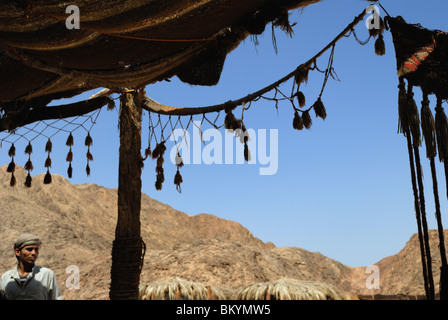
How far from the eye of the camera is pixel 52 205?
28.4m

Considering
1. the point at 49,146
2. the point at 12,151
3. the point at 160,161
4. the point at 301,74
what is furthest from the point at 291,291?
the point at 12,151

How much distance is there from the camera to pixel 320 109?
4.07 m

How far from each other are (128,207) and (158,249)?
18790 mm

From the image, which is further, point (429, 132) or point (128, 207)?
point (128, 207)

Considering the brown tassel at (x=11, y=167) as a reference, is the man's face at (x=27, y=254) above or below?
below

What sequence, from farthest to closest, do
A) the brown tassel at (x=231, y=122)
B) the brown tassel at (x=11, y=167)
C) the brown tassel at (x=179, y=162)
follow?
the brown tassel at (x=11, y=167) < the brown tassel at (x=179, y=162) < the brown tassel at (x=231, y=122)

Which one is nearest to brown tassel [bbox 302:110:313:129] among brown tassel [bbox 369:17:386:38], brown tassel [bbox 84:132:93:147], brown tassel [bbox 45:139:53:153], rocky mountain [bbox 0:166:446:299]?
brown tassel [bbox 369:17:386:38]

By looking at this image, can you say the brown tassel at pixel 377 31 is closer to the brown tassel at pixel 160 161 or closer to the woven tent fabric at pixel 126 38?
the woven tent fabric at pixel 126 38

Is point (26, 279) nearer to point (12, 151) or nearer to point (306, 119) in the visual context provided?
point (306, 119)

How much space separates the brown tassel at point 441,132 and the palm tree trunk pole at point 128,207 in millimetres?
3297

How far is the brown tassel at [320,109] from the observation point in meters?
4.07

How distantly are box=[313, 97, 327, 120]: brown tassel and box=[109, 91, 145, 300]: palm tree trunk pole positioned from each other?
2.37 metres

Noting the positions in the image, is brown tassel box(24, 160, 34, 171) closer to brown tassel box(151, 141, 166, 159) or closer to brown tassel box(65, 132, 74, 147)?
brown tassel box(65, 132, 74, 147)

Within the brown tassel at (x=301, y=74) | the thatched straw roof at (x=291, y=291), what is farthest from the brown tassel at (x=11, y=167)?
the brown tassel at (x=301, y=74)
